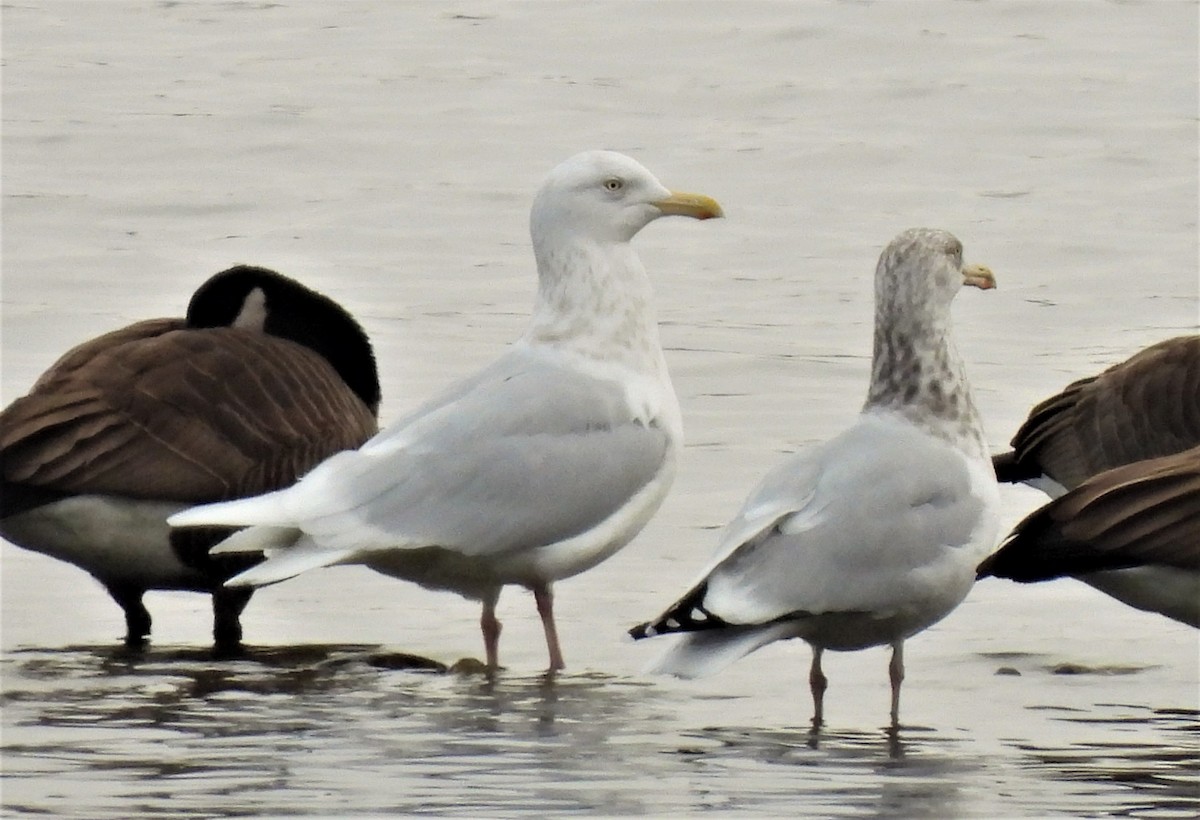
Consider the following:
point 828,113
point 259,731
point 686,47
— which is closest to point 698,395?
point 259,731

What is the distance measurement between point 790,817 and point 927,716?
1808mm

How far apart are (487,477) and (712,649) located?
130 cm

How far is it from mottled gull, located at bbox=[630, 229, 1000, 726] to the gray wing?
32.0 inches

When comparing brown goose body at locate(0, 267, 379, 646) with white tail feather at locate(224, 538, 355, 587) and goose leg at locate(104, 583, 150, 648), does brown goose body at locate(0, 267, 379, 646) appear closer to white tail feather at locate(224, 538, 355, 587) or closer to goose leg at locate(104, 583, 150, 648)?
goose leg at locate(104, 583, 150, 648)

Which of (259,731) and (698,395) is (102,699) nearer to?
(259,731)

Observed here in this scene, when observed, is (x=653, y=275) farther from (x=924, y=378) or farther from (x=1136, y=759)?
(x=1136, y=759)

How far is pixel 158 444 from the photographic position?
9.27 meters

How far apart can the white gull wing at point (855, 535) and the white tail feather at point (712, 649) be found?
0.34 ft

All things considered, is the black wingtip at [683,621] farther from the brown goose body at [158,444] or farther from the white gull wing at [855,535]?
the brown goose body at [158,444]

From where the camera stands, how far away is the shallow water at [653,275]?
729 centimetres

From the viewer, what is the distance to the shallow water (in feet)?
23.9

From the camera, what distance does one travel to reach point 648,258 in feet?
61.3

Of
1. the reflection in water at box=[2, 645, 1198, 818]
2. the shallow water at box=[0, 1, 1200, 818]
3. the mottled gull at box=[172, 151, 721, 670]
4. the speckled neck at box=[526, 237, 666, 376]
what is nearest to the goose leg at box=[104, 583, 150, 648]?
the shallow water at box=[0, 1, 1200, 818]

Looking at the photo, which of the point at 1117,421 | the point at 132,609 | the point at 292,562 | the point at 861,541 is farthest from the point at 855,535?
the point at 1117,421
